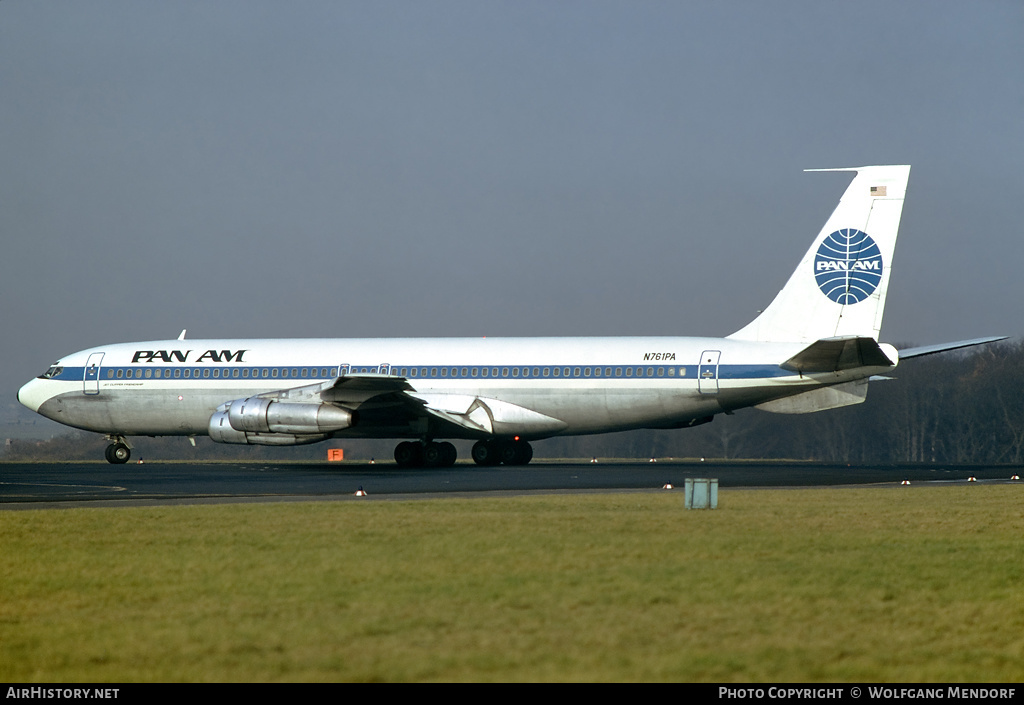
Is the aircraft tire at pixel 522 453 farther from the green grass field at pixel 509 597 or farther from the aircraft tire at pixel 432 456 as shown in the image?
the green grass field at pixel 509 597

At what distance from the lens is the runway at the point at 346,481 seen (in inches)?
848

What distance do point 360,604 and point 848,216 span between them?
82.0 ft

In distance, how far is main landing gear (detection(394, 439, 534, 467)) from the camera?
3497 centimetres

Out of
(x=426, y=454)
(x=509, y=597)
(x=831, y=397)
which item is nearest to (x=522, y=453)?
(x=426, y=454)

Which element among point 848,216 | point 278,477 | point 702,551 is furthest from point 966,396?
point 702,551

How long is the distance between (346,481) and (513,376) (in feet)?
28.3

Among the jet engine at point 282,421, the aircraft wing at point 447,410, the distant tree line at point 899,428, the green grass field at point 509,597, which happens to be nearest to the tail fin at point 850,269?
the aircraft wing at point 447,410

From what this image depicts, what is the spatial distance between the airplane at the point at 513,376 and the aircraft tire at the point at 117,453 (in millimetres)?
128

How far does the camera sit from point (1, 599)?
9992 mm

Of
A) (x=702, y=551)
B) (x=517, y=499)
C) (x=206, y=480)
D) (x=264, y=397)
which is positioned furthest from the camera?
(x=264, y=397)

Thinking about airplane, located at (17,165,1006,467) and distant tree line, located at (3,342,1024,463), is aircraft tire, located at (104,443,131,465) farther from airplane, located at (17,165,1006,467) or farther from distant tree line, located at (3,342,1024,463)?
distant tree line, located at (3,342,1024,463)

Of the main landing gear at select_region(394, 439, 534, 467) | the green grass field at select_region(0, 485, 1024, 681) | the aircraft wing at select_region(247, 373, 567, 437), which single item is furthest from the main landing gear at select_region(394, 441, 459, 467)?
the green grass field at select_region(0, 485, 1024, 681)

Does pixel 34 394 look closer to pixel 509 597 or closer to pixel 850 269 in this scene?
pixel 850 269
